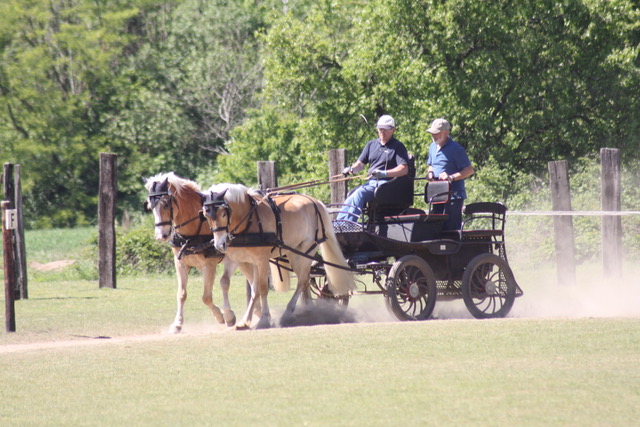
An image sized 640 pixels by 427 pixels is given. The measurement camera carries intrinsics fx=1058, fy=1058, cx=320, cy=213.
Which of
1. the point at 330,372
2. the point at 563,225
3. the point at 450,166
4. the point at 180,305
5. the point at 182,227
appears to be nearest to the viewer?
the point at 330,372

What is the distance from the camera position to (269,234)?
12.2 metres

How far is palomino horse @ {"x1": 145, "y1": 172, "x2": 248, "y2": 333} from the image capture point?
11.9m

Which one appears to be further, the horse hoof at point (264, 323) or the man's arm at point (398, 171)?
the man's arm at point (398, 171)

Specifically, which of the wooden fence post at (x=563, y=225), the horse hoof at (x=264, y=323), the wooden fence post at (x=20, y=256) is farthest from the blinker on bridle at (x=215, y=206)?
the wooden fence post at (x=563, y=225)

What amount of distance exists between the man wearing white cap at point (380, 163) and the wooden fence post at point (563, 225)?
16.0ft

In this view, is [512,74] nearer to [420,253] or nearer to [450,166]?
[450,166]

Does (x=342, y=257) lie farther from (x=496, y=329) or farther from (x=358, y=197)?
(x=496, y=329)

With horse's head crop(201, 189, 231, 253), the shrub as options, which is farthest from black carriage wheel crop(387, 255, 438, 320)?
the shrub

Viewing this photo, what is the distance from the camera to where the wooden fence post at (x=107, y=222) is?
1833cm

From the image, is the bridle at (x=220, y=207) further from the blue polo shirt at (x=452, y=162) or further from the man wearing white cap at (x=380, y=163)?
the blue polo shirt at (x=452, y=162)

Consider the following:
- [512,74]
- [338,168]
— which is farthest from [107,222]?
[512,74]

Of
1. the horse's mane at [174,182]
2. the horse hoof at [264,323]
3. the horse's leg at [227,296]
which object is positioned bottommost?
the horse hoof at [264,323]

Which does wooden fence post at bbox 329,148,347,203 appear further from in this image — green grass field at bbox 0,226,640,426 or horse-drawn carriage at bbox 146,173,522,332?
horse-drawn carriage at bbox 146,173,522,332

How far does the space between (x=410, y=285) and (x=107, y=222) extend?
7566 millimetres
